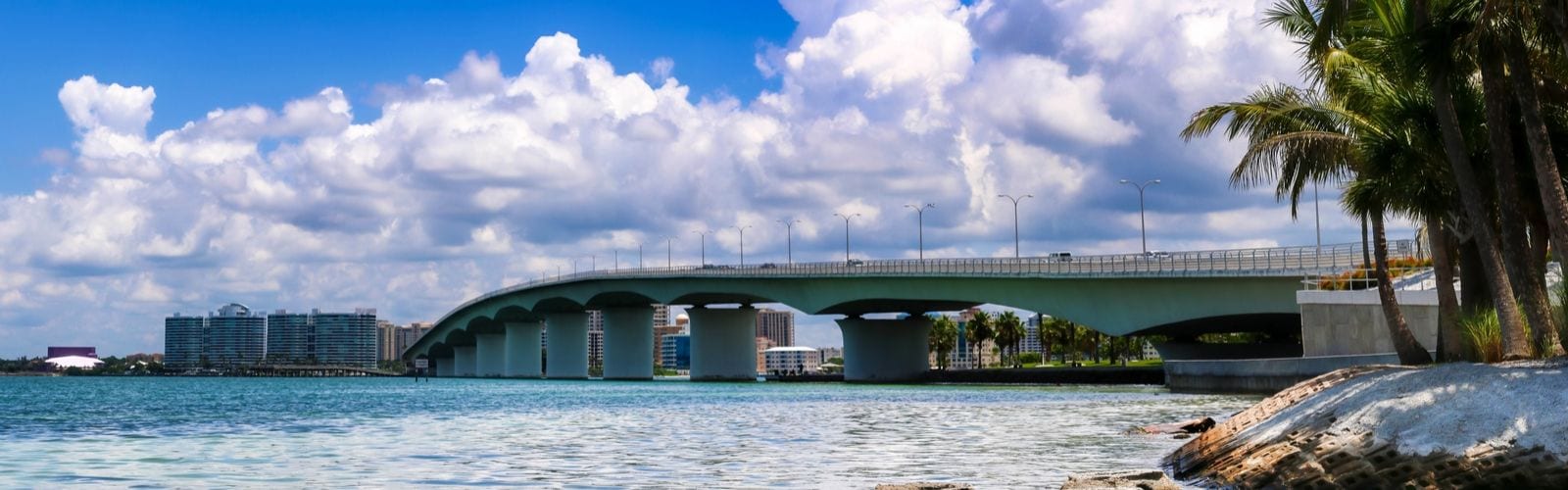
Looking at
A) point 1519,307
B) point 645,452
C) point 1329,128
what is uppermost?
point 1329,128

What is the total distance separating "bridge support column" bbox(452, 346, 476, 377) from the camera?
187300mm

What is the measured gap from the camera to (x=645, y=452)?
26078 millimetres

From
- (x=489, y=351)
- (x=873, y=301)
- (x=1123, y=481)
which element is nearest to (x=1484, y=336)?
(x=1123, y=481)

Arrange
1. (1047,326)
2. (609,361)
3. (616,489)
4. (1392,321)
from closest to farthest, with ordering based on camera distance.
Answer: (616,489), (1392,321), (609,361), (1047,326)

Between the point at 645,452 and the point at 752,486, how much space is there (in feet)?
24.5

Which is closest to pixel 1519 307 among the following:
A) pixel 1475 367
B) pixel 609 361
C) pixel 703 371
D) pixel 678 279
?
pixel 1475 367

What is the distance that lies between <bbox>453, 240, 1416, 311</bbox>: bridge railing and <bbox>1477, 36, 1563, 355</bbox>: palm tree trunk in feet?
124

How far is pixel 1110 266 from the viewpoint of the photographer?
71875mm

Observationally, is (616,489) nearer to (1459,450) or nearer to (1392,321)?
(1459,450)

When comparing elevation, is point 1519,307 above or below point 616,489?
above

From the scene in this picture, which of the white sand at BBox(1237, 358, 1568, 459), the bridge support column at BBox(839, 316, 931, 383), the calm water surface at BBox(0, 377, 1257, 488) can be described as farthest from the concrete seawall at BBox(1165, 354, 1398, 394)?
the bridge support column at BBox(839, 316, 931, 383)

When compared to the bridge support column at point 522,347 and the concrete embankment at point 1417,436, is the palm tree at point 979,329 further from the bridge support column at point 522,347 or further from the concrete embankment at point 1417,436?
the concrete embankment at point 1417,436

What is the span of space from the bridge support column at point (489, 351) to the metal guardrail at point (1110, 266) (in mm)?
72940

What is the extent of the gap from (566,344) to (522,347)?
40.9 feet
